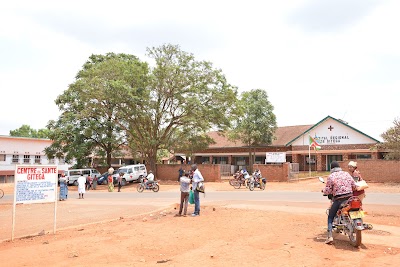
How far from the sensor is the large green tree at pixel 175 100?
3078cm

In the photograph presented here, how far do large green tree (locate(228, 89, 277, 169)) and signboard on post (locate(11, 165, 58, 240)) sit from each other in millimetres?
30611

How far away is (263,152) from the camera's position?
43.5 m

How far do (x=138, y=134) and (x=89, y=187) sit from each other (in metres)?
6.54

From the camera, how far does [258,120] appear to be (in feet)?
133

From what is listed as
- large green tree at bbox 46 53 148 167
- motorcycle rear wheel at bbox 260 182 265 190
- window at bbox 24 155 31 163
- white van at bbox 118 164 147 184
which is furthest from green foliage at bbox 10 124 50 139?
motorcycle rear wheel at bbox 260 182 265 190

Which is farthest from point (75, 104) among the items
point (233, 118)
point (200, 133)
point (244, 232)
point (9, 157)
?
point (244, 232)

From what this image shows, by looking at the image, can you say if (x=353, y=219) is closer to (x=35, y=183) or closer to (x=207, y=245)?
(x=207, y=245)

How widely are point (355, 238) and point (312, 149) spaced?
3422 centimetres

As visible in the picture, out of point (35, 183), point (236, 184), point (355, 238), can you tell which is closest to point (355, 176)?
point (355, 238)

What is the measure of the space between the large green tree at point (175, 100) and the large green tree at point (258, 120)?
26.6ft

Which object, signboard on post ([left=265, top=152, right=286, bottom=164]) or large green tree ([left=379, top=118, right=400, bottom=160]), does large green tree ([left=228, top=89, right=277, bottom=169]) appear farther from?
large green tree ([left=379, top=118, right=400, bottom=160])

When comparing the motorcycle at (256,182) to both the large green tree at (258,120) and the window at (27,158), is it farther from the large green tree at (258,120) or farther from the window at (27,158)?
the window at (27,158)

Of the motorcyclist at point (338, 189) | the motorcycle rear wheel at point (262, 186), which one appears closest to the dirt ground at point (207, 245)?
the motorcyclist at point (338, 189)

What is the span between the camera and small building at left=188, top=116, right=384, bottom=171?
3781 cm
